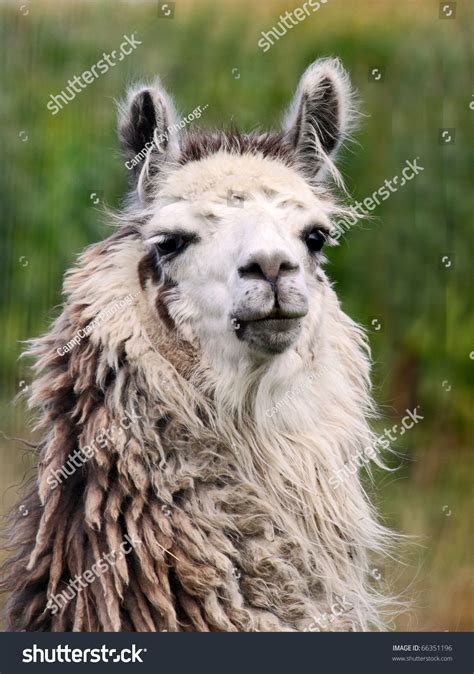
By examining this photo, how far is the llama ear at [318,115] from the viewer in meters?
4.07

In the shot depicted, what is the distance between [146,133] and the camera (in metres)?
3.98

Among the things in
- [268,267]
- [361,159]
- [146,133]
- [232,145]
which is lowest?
[268,267]

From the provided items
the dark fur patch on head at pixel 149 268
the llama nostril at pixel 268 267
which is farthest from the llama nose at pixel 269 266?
the dark fur patch on head at pixel 149 268

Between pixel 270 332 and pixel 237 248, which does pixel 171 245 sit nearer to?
pixel 237 248

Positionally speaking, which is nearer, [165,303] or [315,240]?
[165,303]

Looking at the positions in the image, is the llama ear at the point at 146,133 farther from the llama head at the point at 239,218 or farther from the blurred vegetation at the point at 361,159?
the blurred vegetation at the point at 361,159

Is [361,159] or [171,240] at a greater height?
[361,159]

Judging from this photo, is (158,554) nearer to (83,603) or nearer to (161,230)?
(83,603)

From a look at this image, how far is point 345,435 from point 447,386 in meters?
1.76

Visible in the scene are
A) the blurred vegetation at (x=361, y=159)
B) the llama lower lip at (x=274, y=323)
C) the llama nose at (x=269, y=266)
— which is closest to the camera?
the llama nose at (x=269, y=266)

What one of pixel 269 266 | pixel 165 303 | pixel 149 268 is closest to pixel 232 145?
pixel 149 268

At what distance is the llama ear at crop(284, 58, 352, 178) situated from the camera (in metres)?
4.07

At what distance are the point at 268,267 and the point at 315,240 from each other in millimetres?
595
